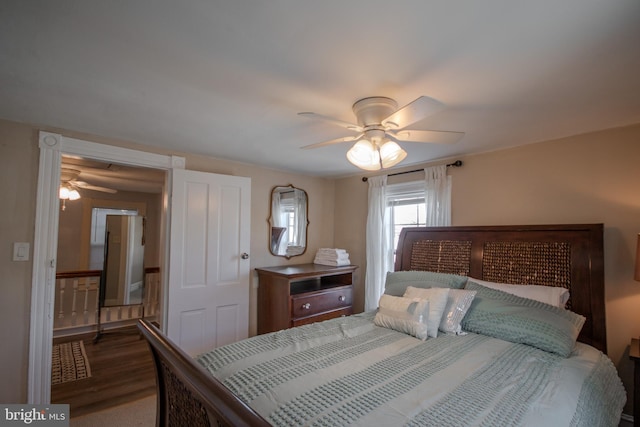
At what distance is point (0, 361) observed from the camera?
80.5 inches

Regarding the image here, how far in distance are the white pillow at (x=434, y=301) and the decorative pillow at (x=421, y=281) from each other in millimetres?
179

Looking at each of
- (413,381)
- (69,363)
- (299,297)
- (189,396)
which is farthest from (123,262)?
(413,381)

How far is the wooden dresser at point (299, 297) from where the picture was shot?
301 cm

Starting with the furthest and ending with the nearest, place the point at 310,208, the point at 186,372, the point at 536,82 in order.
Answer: the point at 310,208 → the point at 536,82 → the point at 186,372

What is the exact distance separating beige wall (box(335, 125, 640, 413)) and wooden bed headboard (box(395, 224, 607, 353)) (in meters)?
0.18

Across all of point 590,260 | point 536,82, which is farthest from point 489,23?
point 590,260

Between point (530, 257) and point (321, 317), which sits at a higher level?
point (530, 257)

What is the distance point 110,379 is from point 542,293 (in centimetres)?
383

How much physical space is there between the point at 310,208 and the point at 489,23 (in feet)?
10.4

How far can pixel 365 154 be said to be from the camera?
1.77m

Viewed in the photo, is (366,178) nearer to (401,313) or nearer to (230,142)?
(230,142)

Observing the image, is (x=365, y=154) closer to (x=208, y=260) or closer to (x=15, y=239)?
(x=208, y=260)

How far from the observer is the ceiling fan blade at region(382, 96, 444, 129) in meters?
1.39

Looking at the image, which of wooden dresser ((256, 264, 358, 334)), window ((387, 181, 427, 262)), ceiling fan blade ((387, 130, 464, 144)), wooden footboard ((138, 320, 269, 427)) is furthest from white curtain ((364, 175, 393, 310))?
wooden footboard ((138, 320, 269, 427))
